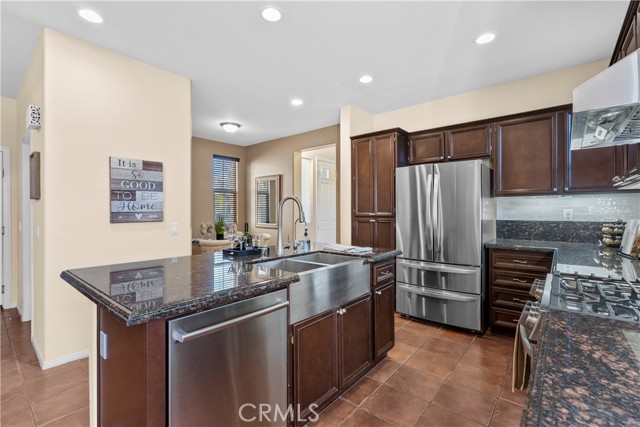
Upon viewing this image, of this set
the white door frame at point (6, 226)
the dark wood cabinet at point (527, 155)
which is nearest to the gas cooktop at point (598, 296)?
the dark wood cabinet at point (527, 155)

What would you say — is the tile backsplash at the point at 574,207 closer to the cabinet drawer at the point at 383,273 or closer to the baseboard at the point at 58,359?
the cabinet drawer at the point at 383,273

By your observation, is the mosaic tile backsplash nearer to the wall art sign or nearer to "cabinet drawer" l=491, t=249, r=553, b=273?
"cabinet drawer" l=491, t=249, r=553, b=273

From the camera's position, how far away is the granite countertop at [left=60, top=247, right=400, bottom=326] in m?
1.12

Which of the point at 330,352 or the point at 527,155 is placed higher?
the point at 527,155

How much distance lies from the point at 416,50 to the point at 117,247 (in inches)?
136

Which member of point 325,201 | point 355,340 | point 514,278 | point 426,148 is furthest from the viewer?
point 325,201

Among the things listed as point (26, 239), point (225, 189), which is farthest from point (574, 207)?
point (26, 239)

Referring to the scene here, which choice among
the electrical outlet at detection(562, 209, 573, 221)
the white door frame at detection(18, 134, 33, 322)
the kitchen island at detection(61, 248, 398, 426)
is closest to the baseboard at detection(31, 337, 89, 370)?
the white door frame at detection(18, 134, 33, 322)

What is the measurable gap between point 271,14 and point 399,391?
120 inches

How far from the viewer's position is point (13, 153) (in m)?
3.83

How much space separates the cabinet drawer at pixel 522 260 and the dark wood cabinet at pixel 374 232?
116 cm

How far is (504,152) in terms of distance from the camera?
11.2 ft

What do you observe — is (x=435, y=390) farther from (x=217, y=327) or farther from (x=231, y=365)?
(x=217, y=327)

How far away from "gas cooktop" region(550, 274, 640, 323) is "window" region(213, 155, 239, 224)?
6.09 m
